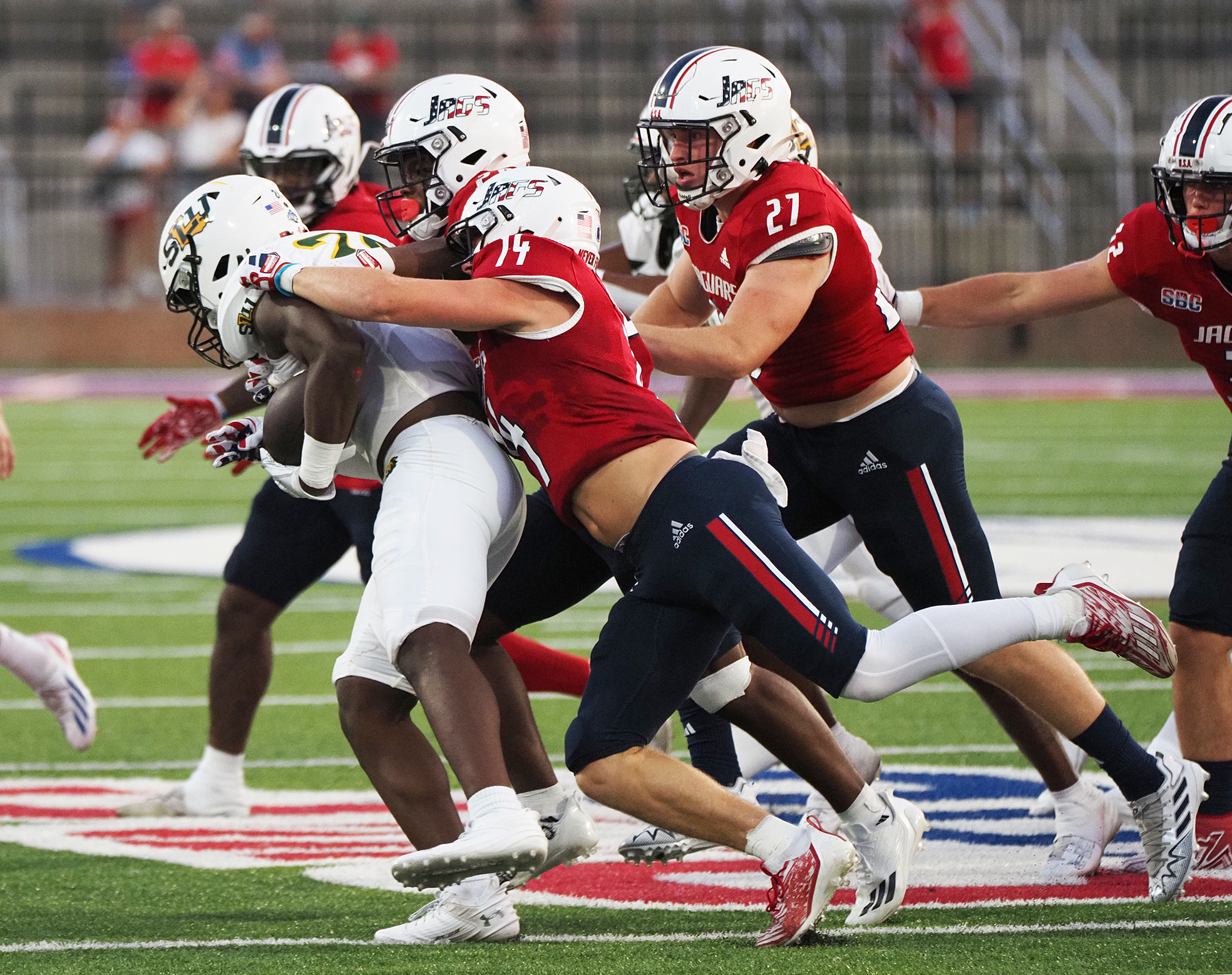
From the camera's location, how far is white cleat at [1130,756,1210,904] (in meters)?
4.08

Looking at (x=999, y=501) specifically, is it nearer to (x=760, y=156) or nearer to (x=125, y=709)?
(x=125, y=709)

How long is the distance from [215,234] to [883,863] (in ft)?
6.43

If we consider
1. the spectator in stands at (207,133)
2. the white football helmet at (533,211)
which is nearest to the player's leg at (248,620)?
the white football helmet at (533,211)

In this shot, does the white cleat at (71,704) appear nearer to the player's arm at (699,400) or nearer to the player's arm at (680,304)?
the player's arm at (699,400)

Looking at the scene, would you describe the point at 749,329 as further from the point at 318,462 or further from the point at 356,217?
the point at 356,217

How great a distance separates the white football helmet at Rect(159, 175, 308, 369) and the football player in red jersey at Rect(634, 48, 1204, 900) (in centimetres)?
86

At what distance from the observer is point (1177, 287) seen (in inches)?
175

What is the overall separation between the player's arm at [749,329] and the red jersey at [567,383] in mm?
142

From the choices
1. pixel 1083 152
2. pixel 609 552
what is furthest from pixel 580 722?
pixel 1083 152

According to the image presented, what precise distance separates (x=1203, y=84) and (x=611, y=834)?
21.7 metres

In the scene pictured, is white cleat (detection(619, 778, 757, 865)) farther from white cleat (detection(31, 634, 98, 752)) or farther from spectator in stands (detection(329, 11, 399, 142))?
spectator in stands (detection(329, 11, 399, 142))

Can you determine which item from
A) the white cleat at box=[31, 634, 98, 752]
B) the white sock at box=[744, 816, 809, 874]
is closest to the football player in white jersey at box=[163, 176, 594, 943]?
the white sock at box=[744, 816, 809, 874]

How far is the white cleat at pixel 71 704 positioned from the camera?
19.2 ft

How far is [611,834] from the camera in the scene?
496 centimetres
